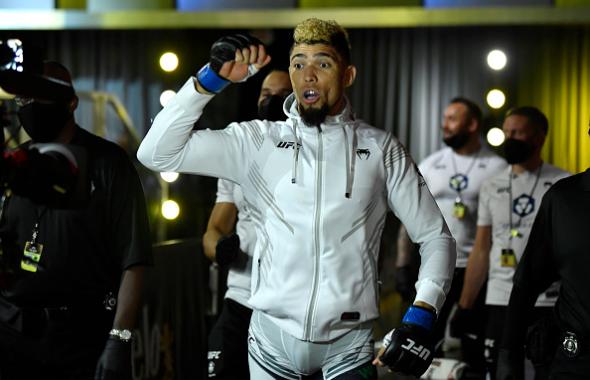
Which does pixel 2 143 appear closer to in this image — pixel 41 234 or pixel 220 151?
pixel 41 234

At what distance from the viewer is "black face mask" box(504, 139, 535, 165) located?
6777 mm

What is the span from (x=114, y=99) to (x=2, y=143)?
471cm

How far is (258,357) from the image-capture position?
4.02 meters

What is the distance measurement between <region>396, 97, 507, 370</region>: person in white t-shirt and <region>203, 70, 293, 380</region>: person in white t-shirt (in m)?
2.34

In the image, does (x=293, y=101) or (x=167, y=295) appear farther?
(x=167, y=295)

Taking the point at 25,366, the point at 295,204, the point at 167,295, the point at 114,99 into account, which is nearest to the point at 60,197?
the point at 25,366

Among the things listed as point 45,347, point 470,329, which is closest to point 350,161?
point 45,347

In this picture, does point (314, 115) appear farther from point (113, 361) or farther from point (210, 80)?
point (113, 361)

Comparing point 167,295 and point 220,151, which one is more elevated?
point 220,151

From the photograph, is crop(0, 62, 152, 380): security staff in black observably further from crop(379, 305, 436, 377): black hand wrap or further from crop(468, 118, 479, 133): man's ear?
crop(468, 118, 479, 133): man's ear

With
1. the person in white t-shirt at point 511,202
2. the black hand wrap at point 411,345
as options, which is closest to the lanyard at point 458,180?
the person in white t-shirt at point 511,202

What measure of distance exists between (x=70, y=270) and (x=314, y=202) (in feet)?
3.21

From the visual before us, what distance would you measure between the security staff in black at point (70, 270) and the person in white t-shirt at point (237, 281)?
109 centimetres

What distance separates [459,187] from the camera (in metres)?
7.78
